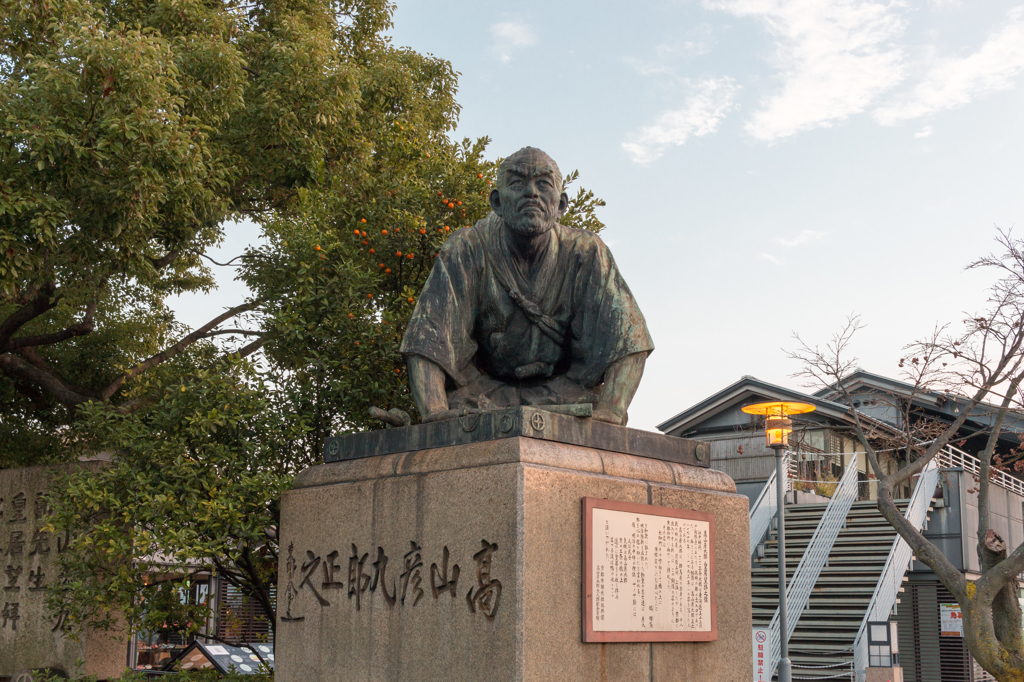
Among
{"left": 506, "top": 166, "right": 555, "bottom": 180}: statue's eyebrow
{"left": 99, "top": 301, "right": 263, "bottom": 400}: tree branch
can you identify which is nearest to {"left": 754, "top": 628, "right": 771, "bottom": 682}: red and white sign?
{"left": 99, "top": 301, "right": 263, "bottom": 400}: tree branch

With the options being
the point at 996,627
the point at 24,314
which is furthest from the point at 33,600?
the point at 996,627

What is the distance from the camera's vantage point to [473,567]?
4.12 metres

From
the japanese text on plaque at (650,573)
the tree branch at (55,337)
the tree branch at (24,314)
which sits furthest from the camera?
the tree branch at (55,337)

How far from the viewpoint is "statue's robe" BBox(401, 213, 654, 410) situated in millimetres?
5027

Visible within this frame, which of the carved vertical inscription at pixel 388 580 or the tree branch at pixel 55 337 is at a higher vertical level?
the tree branch at pixel 55 337

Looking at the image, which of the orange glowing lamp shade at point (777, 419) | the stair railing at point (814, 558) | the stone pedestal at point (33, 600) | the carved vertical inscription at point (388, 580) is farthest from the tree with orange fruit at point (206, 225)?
the stair railing at point (814, 558)

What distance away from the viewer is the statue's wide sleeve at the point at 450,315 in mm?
4934

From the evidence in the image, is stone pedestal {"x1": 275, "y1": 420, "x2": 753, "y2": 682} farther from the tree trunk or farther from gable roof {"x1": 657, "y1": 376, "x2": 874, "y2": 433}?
gable roof {"x1": 657, "y1": 376, "x2": 874, "y2": 433}

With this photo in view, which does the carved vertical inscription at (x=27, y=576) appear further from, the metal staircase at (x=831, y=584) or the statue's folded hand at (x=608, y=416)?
the metal staircase at (x=831, y=584)

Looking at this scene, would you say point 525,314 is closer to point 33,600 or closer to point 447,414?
point 447,414

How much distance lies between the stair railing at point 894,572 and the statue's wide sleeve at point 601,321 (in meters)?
12.5

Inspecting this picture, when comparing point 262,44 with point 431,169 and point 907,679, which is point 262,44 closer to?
point 431,169

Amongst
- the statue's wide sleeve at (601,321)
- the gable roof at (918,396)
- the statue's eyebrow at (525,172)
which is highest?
the gable roof at (918,396)

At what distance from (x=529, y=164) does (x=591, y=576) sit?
6.81 ft
